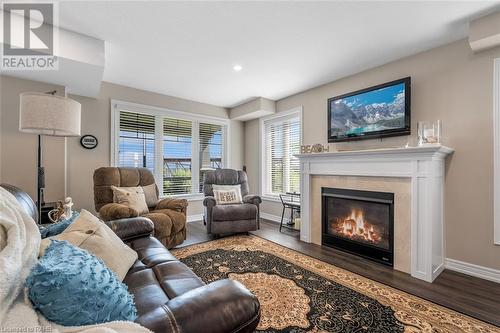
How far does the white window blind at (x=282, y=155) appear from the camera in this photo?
4.42 metres

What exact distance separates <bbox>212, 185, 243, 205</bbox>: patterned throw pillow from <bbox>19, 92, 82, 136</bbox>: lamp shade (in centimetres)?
233

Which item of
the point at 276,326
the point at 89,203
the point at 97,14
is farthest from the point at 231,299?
the point at 89,203

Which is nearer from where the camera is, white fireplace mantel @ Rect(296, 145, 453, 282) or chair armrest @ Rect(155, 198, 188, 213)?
white fireplace mantel @ Rect(296, 145, 453, 282)

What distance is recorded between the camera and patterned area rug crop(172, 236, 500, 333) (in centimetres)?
160

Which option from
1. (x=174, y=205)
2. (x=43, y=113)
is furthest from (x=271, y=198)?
(x=43, y=113)

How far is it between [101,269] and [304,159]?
9.94 ft

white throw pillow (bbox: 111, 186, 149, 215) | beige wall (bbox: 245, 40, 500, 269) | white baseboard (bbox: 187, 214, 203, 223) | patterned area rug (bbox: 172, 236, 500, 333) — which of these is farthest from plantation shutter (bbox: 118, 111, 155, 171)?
beige wall (bbox: 245, 40, 500, 269)

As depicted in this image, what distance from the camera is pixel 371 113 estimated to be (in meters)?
3.00

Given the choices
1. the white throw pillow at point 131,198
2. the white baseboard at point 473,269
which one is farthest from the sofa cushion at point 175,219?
the white baseboard at point 473,269

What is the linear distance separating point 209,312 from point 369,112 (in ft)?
10.1

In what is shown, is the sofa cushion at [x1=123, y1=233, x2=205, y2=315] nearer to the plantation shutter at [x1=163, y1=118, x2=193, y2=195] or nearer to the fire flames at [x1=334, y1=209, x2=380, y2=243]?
the fire flames at [x1=334, y1=209, x2=380, y2=243]

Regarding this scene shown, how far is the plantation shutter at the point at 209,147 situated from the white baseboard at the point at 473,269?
158 inches

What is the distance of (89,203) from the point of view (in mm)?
3578

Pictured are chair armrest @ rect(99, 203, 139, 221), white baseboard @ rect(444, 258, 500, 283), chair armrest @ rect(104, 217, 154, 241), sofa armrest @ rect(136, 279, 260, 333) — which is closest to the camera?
sofa armrest @ rect(136, 279, 260, 333)
